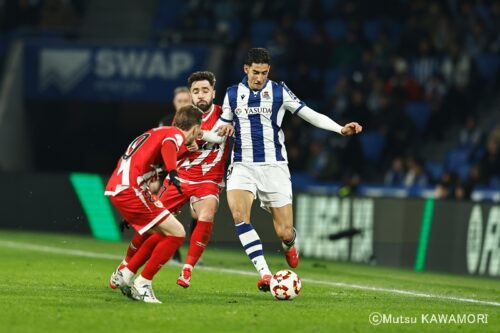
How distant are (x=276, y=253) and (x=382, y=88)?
15.4ft

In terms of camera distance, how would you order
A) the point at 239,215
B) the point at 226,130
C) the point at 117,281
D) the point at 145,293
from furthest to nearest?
1. the point at 239,215
2. the point at 226,130
3. the point at 117,281
4. the point at 145,293

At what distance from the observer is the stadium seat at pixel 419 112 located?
904 inches

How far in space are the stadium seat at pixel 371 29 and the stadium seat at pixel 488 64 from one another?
277 cm

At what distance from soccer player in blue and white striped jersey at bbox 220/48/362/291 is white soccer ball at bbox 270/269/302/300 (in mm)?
591

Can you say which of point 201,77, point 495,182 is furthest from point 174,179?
point 495,182

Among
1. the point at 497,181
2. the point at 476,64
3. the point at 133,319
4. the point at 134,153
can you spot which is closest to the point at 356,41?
the point at 476,64

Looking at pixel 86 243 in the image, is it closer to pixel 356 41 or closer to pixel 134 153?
pixel 356 41

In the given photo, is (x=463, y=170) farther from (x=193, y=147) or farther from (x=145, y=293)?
(x=145, y=293)

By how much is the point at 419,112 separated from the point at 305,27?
4.14 m

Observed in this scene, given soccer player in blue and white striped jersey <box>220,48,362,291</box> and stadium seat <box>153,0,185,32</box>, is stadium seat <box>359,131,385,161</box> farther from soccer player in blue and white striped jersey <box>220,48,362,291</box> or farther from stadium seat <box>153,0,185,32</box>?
soccer player in blue and white striped jersey <box>220,48,362,291</box>

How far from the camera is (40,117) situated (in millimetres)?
28516

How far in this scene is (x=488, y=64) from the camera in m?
23.0

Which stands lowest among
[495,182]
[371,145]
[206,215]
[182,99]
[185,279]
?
[185,279]

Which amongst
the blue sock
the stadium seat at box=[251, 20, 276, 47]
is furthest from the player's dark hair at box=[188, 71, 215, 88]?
the stadium seat at box=[251, 20, 276, 47]
